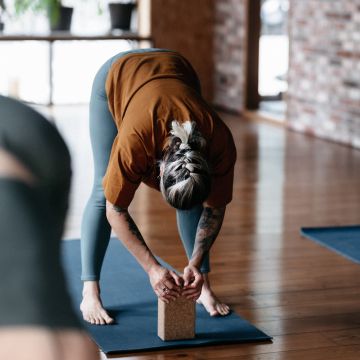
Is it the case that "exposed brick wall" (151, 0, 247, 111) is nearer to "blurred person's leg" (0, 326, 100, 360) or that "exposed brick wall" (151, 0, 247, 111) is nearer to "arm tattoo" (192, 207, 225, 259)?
"arm tattoo" (192, 207, 225, 259)

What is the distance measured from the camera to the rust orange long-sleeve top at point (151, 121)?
2322 millimetres

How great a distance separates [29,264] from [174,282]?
1.93m

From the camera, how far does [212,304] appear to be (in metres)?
2.94

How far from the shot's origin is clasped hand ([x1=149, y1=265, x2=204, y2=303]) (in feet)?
8.09

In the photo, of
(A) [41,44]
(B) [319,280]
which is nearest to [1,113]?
(B) [319,280]

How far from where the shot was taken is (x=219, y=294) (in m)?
3.20

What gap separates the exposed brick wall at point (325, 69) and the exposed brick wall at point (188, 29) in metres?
1.41

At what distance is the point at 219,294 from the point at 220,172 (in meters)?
0.85

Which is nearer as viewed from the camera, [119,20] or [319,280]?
[319,280]

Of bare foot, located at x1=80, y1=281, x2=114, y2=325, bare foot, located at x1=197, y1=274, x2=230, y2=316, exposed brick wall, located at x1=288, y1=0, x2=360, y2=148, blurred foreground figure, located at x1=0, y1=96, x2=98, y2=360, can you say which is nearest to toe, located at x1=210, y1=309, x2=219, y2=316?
bare foot, located at x1=197, y1=274, x2=230, y2=316

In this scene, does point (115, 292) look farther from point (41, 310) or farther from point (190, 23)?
point (190, 23)

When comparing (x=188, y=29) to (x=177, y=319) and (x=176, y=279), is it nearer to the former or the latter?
(x=177, y=319)

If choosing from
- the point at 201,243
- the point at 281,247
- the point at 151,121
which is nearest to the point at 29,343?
the point at 151,121

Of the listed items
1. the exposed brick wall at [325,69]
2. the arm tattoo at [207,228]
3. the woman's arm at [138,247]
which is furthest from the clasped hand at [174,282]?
the exposed brick wall at [325,69]
